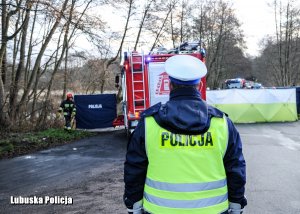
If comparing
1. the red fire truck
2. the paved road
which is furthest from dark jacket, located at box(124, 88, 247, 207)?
the red fire truck

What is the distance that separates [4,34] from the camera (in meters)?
16.1

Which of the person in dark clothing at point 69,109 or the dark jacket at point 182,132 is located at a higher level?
the dark jacket at point 182,132

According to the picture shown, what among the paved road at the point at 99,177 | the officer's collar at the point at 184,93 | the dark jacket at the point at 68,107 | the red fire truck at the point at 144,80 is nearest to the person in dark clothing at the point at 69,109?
the dark jacket at the point at 68,107

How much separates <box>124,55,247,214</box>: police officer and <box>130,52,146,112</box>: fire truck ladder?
9550 mm

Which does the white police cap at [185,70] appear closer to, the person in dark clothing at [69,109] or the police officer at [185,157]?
the police officer at [185,157]

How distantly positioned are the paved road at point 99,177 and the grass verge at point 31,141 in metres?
0.70

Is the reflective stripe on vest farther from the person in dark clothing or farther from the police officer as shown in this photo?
the person in dark clothing

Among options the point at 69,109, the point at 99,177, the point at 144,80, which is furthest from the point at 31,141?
the point at 99,177

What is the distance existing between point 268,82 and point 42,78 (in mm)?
63000

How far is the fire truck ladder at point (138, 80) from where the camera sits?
472 inches

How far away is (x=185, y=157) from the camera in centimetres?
232

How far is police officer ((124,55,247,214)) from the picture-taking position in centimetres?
232

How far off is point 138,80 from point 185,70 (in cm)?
964

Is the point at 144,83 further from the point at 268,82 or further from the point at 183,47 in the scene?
the point at 268,82
